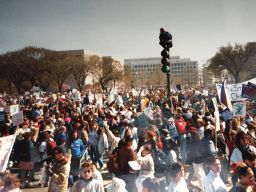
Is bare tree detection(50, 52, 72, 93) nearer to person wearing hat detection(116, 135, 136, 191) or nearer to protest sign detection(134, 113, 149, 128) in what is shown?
protest sign detection(134, 113, 149, 128)

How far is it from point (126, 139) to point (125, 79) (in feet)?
231

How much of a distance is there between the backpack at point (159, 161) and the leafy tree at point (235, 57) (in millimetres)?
58952

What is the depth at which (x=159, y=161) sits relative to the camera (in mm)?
7215

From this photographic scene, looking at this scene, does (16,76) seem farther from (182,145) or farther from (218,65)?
(182,145)

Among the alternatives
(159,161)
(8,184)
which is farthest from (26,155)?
(8,184)

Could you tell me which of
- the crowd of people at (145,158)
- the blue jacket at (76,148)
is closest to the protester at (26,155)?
the crowd of people at (145,158)

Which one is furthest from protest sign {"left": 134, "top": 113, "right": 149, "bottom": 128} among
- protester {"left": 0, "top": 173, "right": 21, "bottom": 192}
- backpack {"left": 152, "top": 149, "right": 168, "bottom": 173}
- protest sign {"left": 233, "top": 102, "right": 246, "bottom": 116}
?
protester {"left": 0, "top": 173, "right": 21, "bottom": 192}

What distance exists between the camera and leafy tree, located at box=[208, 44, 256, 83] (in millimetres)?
63031

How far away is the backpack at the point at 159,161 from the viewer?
718 centimetres

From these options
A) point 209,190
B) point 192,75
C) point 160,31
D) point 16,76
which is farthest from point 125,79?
point 192,75

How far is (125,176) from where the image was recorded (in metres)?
6.78

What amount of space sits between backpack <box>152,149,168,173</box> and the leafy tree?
59.0 metres

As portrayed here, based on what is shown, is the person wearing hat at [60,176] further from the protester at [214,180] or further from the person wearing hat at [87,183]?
the protester at [214,180]

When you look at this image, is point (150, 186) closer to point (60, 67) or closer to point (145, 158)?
point (145, 158)
